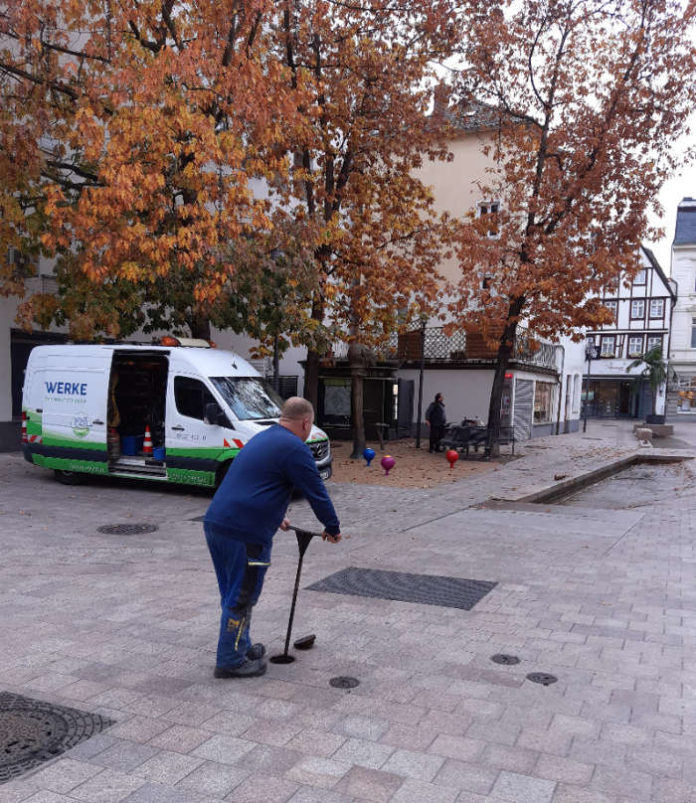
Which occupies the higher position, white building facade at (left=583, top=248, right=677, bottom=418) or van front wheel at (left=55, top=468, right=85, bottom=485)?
white building facade at (left=583, top=248, right=677, bottom=418)

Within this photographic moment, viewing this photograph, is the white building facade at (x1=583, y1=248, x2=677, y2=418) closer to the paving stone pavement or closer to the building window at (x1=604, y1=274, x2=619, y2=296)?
the building window at (x1=604, y1=274, x2=619, y2=296)

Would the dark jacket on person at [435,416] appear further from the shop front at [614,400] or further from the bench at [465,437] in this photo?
the shop front at [614,400]

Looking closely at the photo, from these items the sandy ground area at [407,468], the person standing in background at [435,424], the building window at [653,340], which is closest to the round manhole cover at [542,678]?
the sandy ground area at [407,468]

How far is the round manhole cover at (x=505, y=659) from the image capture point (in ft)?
15.8

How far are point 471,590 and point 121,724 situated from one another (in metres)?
3.61

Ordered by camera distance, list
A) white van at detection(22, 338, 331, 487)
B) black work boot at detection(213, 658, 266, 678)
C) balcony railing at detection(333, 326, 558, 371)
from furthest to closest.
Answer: balcony railing at detection(333, 326, 558, 371) → white van at detection(22, 338, 331, 487) → black work boot at detection(213, 658, 266, 678)

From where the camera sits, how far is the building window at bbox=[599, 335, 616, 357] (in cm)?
5944

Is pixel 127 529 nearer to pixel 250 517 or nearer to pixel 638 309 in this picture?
pixel 250 517

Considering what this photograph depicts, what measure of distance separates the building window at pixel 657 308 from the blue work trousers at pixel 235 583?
5917 centimetres

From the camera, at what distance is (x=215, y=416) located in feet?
36.6

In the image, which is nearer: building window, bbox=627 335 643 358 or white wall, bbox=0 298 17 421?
white wall, bbox=0 298 17 421

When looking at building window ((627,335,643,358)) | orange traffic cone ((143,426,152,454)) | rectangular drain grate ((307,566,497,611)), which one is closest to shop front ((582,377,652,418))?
building window ((627,335,643,358))

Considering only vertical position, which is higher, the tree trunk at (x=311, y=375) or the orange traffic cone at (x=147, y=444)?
the tree trunk at (x=311, y=375)

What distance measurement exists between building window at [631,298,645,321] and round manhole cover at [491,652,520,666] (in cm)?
5821
